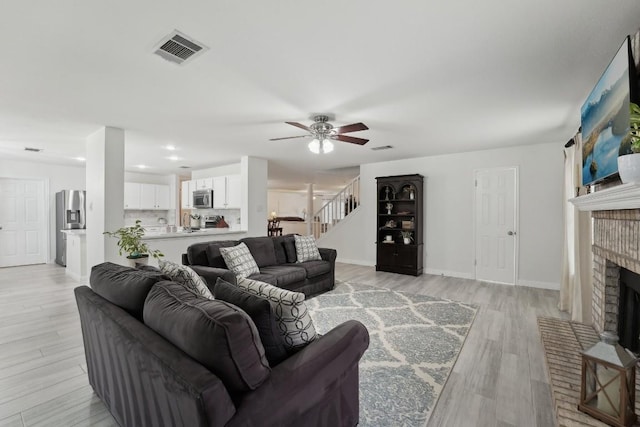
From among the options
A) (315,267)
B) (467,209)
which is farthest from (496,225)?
(315,267)

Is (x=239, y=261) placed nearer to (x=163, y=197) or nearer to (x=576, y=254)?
(x=576, y=254)

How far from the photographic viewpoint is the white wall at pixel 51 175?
646 centimetres

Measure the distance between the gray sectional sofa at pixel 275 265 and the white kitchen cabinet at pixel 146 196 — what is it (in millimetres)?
5077

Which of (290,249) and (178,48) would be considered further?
(290,249)

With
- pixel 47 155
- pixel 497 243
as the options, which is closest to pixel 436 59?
pixel 497 243

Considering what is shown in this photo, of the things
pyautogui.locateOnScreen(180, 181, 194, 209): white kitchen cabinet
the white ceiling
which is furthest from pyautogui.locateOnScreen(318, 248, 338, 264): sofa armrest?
pyautogui.locateOnScreen(180, 181, 194, 209): white kitchen cabinet

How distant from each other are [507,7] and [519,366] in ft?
8.48

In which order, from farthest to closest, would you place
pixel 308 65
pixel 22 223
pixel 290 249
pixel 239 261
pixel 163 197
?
pixel 163 197 → pixel 22 223 → pixel 290 249 → pixel 239 261 → pixel 308 65

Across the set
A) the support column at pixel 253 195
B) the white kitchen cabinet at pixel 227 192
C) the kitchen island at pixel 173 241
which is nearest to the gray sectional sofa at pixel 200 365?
the kitchen island at pixel 173 241

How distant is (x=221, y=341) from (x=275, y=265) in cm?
331

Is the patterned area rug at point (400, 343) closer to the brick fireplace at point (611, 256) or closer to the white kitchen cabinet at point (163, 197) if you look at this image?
the brick fireplace at point (611, 256)

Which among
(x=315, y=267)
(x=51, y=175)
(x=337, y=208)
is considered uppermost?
(x=51, y=175)

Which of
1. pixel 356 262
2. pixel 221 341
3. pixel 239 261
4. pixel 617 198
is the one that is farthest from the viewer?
pixel 356 262

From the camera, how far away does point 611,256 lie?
92.0 inches
